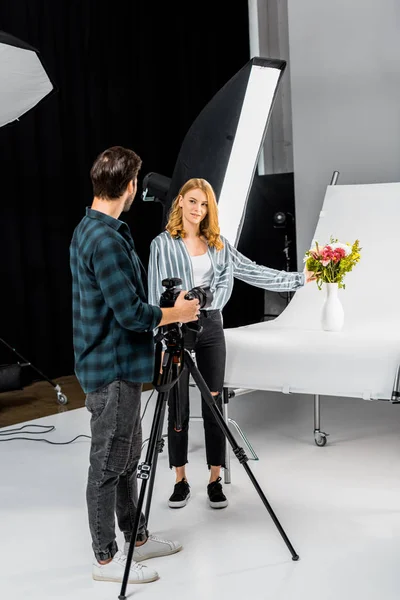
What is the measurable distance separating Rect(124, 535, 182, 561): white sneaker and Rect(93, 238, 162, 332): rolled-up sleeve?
2.48 feet

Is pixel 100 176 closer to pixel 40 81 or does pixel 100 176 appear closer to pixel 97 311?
pixel 97 311

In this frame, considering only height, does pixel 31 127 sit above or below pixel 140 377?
above

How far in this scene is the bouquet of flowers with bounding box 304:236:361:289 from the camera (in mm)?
3020

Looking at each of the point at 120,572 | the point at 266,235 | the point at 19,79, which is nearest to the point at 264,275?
the point at 120,572

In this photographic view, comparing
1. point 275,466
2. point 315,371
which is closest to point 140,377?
point 315,371

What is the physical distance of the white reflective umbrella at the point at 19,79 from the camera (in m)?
2.97

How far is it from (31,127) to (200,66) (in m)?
1.74

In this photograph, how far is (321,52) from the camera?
4645 mm

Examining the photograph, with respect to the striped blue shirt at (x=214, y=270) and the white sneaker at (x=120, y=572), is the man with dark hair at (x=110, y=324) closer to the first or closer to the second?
the white sneaker at (x=120, y=572)

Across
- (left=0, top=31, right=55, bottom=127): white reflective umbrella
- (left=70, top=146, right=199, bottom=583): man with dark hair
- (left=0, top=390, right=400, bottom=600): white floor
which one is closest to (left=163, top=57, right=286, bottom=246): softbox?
(left=0, top=31, right=55, bottom=127): white reflective umbrella

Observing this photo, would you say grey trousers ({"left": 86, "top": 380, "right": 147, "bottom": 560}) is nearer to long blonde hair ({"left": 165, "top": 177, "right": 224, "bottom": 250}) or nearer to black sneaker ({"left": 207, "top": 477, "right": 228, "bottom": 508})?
black sneaker ({"left": 207, "top": 477, "right": 228, "bottom": 508})

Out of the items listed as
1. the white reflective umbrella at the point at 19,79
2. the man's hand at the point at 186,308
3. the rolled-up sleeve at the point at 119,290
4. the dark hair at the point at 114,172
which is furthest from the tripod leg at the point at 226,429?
the white reflective umbrella at the point at 19,79

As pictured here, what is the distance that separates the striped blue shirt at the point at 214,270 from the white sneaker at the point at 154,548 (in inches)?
32.2

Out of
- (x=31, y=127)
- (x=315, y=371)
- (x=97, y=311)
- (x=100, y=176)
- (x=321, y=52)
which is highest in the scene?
(x=321, y=52)
